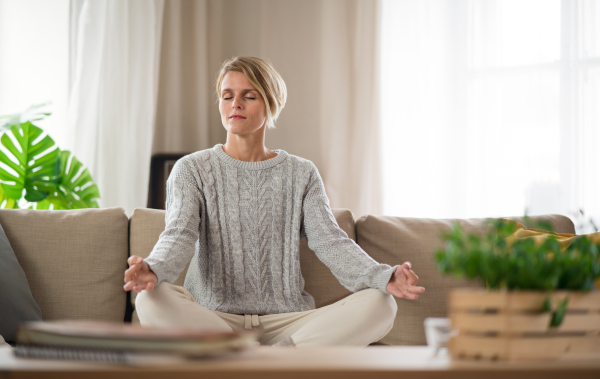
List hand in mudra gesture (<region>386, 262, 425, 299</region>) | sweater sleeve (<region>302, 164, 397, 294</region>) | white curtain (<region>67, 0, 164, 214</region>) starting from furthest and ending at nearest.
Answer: white curtain (<region>67, 0, 164, 214</region>) → sweater sleeve (<region>302, 164, 397, 294</region>) → hand in mudra gesture (<region>386, 262, 425, 299</region>)

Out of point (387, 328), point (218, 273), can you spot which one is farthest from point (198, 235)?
point (387, 328)

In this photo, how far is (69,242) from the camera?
69.1 inches

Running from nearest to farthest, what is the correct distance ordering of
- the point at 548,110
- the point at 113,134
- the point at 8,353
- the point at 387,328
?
the point at 8,353, the point at 387,328, the point at 548,110, the point at 113,134

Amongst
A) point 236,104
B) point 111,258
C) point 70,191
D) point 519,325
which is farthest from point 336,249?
point 70,191

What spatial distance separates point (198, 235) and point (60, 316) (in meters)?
0.52

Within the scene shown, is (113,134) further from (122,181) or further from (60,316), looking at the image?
(60,316)

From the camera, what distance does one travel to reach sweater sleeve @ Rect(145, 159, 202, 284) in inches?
52.2

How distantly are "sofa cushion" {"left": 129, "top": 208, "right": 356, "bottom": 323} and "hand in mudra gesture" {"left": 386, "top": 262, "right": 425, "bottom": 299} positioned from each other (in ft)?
1.53

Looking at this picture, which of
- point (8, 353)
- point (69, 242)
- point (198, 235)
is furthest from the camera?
point (69, 242)

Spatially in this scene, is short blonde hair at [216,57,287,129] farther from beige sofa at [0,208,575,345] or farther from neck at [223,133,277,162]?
beige sofa at [0,208,575,345]

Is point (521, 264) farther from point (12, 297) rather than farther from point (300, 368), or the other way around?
point (12, 297)

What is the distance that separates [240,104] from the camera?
177cm

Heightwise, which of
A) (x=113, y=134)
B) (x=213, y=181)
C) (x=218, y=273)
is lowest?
(x=218, y=273)

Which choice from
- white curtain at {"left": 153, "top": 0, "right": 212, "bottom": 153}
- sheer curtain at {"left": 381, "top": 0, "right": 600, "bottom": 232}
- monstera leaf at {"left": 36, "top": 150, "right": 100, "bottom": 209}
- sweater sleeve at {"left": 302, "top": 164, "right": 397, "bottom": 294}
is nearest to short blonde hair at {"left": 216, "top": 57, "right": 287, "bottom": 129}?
sweater sleeve at {"left": 302, "top": 164, "right": 397, "bottom": 294}
